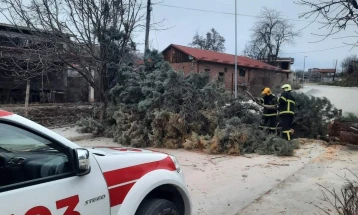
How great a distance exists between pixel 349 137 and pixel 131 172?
8.25 metres

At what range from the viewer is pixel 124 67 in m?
11.7

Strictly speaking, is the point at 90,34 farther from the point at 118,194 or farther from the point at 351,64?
the point at 351,64

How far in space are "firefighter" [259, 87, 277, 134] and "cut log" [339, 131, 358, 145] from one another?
1813 mm

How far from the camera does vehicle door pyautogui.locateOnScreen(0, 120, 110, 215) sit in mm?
1993

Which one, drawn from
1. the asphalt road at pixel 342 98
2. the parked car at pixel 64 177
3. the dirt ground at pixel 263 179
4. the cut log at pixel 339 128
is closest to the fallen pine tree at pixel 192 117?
the dirt ground at pixel 263 179

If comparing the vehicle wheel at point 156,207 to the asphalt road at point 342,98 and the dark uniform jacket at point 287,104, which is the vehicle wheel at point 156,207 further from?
the asphalt road at point 342,98

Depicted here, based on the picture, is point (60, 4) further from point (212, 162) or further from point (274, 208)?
point (274, 208)

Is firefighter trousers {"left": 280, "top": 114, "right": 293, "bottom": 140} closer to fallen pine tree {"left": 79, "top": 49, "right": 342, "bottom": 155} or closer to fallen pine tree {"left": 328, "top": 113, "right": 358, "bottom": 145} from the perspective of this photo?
fallen pine tree {"left": 79, "top": 49, "right": 342, "bottom": 155}

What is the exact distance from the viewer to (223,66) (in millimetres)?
38562

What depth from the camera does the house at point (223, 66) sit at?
35875 mm

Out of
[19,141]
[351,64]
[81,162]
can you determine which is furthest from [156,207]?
[351,64]

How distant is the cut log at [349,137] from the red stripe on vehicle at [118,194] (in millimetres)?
8272

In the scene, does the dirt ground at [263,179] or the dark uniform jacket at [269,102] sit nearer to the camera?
the dirt ground at [263,179]

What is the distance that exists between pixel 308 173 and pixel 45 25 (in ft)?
32.3
